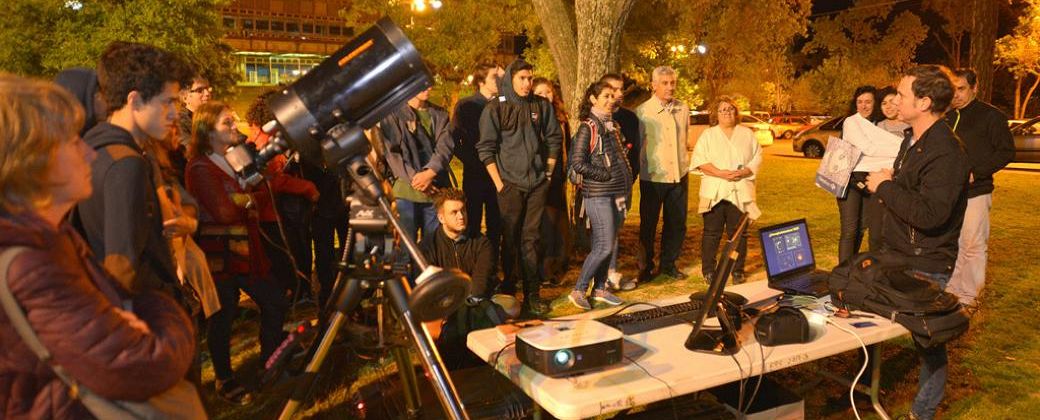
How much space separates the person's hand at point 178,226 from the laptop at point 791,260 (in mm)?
2786

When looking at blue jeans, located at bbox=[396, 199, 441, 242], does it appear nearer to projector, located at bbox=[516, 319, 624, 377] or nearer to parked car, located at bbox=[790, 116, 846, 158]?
projector, located at bbox=[516, 319, 624, 377]

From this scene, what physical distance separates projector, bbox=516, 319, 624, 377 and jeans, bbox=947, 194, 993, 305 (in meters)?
4.28

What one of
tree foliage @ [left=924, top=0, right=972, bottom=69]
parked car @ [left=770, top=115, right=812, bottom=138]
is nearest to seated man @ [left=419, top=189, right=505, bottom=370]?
parked car @ [left=770, top=115, right=812, bottom=138]

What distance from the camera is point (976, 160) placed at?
5.65 meters

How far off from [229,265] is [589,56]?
439cm

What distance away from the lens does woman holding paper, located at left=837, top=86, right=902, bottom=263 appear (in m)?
5.95

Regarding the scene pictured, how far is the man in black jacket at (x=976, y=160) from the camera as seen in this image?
5.66 metres

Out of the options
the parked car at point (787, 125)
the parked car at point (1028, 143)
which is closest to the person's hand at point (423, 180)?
the parked car at point (1028, 143)

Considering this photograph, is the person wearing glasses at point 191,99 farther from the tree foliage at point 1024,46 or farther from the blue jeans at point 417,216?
the tree foliage at point 1024,46

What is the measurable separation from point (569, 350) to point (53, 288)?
64.3 inches

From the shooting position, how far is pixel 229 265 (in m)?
4.07

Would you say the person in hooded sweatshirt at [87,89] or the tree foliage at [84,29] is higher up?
the tree foliage at [84,29]

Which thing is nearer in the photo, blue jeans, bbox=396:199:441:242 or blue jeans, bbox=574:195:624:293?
blue jeans, bbox=396:199:441:242

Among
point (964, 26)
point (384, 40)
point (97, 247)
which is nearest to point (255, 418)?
point (97, 247)
